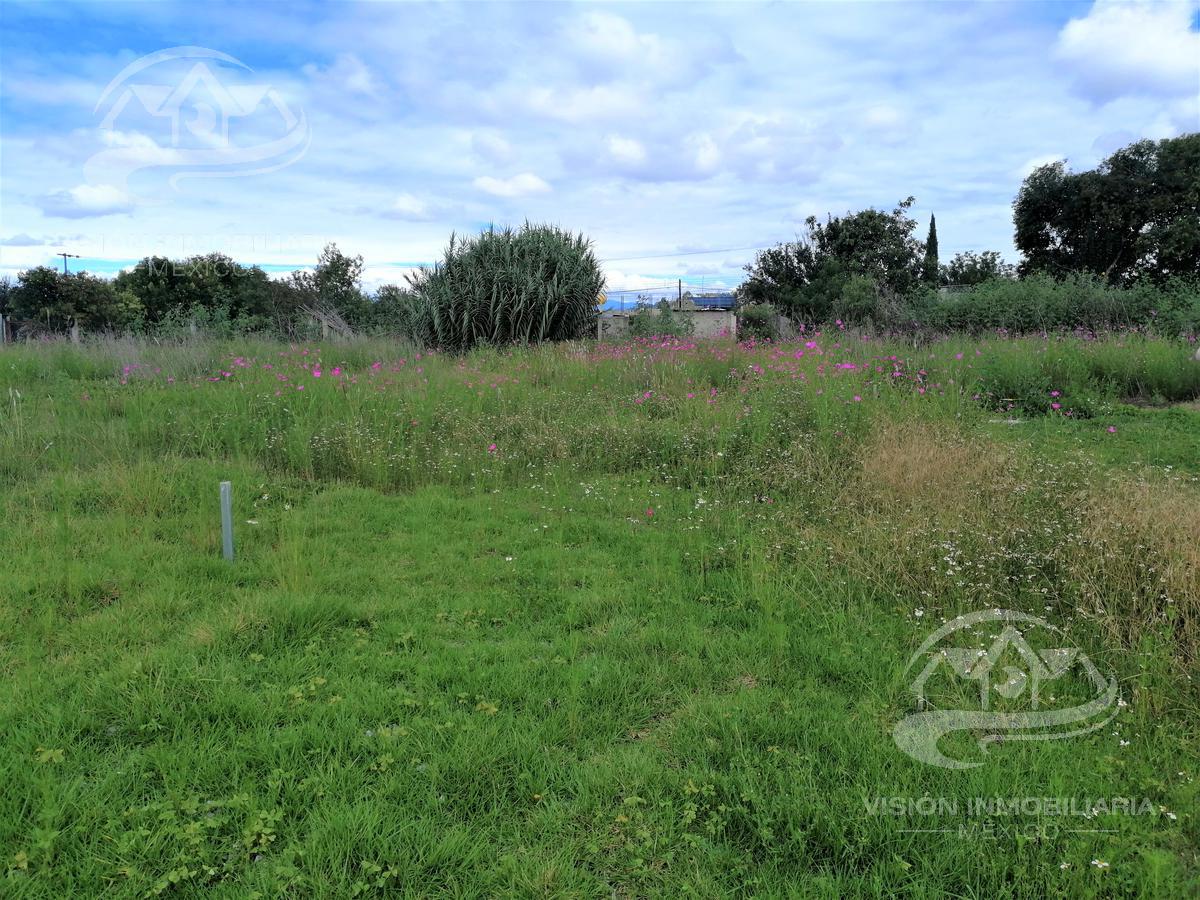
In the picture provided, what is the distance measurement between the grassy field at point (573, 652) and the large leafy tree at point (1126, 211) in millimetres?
28027

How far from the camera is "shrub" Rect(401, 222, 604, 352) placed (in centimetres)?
1298

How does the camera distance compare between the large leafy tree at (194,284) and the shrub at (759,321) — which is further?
the large leafy tree at (194,284)

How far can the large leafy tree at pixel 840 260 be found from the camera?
86.5 ft

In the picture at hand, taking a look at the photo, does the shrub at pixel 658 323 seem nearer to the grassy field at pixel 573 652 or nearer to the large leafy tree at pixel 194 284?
the grassy field at pixel 573 652

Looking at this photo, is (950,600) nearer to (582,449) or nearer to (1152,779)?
(1152,779)

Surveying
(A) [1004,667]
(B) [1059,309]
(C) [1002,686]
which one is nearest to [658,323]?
(B) [1059,309]

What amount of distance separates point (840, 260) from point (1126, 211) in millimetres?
12722

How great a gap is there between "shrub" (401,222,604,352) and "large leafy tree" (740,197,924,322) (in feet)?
46.0

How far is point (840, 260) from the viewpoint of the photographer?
27.0 meters

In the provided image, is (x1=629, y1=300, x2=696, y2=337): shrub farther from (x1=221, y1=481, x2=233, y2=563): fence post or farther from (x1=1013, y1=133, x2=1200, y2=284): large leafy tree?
(x1=1013, y1=133, x2=1200, y2=284): large leafy tree

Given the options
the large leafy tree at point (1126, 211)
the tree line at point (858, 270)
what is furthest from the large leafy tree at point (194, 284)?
the large leafy tree at point (1126, 211)

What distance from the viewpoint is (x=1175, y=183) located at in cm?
2784

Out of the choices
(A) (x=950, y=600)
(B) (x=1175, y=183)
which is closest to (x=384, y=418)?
(A) (x=950, y=600)

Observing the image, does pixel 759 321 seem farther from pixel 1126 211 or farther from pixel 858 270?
pixel 1126 211
